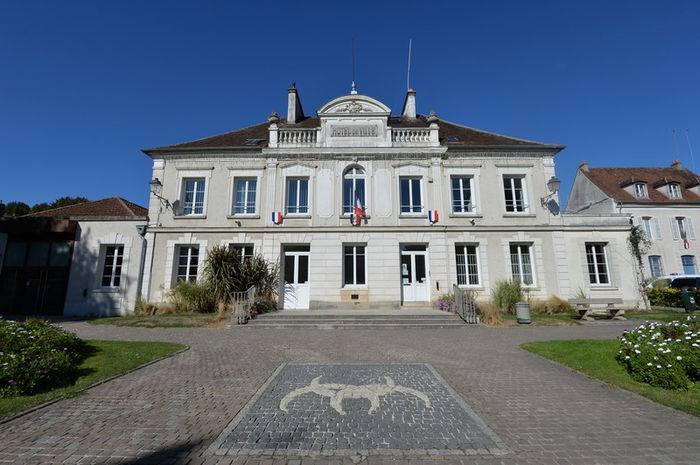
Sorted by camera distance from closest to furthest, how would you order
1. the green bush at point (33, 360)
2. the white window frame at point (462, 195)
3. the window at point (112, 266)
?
the green bush at point (33, 360) < the window at point (112, 266) < the white window frame at point (462, 195)

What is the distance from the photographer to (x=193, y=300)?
41.0 feet

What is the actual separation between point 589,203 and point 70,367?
29.1 meters

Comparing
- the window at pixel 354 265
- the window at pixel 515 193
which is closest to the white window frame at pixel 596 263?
the window at pixel 515 193

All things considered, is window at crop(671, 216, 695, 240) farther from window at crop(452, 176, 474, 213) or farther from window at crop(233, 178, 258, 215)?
window at crop(233, 178, 258, 215)

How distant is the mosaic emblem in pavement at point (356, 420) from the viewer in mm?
2939

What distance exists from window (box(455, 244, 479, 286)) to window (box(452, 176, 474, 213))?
1744 millimetres

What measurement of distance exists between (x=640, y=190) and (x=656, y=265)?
17.6 ft

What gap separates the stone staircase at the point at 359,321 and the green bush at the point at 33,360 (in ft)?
16.8

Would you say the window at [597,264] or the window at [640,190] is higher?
the window at [640,190]

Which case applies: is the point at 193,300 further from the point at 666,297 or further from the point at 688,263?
the point at 688,263

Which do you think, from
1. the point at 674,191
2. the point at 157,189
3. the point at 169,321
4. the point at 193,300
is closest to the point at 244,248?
the point at 193,300

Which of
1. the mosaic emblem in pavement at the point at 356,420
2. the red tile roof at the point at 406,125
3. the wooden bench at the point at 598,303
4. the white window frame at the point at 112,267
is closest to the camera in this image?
the mosaic emblem in pavement at the point at 356,420

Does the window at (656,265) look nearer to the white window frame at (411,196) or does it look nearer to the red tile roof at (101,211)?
the white window frame at (411,196)

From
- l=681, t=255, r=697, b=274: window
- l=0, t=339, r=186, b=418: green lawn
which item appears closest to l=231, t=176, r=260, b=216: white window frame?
l=0, t=339, r=186, b=418: green lawn
